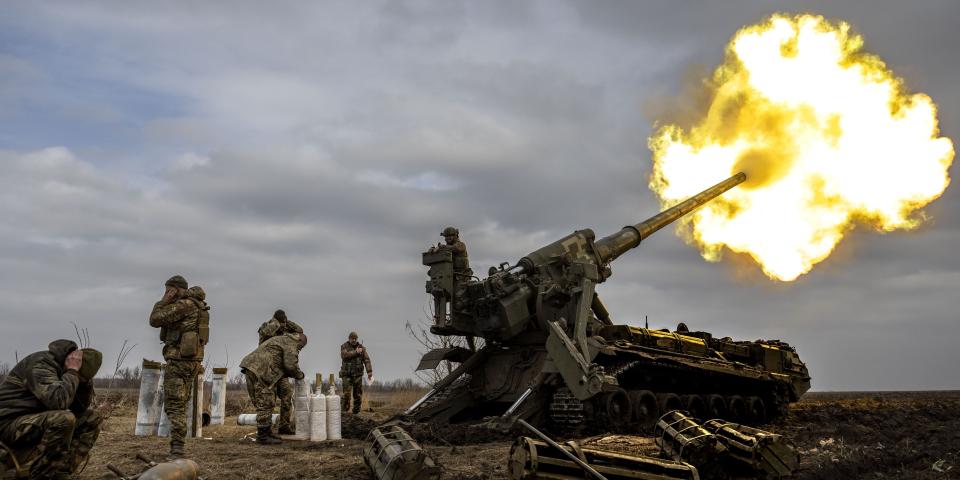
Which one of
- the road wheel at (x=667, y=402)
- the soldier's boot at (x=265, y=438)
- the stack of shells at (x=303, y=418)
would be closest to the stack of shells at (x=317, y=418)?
the stack of shells at (x=303, y=418)

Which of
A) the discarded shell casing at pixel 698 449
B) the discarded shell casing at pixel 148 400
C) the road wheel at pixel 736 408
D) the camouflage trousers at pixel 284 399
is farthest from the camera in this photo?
the road wheel at pixel 736 408

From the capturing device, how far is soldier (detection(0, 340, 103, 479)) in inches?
300

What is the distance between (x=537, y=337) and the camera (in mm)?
16047

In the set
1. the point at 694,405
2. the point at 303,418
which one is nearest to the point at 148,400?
the point at 303,418

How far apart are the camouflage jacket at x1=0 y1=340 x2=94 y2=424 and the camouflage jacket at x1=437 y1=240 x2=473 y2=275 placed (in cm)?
844

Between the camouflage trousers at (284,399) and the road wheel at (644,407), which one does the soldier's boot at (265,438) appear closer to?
the camouflage trousers at (284,399)

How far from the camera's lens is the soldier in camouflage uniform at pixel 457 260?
618 inches

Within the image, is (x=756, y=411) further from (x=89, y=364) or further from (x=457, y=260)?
(x=89, y=364)

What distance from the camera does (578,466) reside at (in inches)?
309

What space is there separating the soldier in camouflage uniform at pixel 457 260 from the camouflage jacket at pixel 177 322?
5244mm

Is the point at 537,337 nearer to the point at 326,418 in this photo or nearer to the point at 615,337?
the point at 615,337

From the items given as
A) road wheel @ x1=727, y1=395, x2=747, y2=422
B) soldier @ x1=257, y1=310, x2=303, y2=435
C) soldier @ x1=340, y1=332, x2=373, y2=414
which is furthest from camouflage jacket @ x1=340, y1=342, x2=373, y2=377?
road wheel @ x1=727, y1=395, x2=747, y2=422

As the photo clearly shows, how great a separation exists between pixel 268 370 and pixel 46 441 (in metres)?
5.54

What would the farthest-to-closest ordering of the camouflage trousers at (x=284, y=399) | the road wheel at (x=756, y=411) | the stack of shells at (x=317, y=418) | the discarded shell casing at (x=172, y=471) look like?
the road wheel at (x=756, y=411), the camouflage trousers at (x=284, y=399), the stack of shells at (x=317, y=418), the discarded shell casing at (x=172, y=471)
